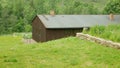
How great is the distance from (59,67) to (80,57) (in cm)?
204

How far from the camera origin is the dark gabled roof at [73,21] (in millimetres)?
38656

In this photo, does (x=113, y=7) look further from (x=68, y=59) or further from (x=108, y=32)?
(x=68, y=59)

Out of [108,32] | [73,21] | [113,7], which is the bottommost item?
[113,7]

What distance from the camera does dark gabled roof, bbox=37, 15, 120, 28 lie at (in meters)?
38.7

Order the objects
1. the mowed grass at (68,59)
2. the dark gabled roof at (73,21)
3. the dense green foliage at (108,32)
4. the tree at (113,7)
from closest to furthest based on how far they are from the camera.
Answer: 1. the mowed grass at (68,59)
2. the dense green foliage at (108,32)
3. the dark gabled roof at (73,21)
4. the tree at (113,7)

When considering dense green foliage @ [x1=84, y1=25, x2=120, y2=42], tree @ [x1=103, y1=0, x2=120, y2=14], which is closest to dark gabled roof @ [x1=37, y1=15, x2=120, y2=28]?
tree @ [x1=103, y1=0, x2=120, y2=14]

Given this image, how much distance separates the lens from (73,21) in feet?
133

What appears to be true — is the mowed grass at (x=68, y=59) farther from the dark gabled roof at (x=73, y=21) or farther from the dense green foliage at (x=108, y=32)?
the dark gabled roof at (x=73, y=21)

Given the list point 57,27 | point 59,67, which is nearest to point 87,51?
point 59,67

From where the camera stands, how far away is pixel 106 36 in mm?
16031

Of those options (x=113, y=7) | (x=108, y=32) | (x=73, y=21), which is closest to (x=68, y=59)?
(x=108, y=32)

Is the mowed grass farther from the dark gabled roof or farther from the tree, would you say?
the tree

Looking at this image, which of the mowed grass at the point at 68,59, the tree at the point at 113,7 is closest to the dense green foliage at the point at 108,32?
the mowed grass at the point at 68,59

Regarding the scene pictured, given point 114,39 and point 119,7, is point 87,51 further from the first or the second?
point 119,7
